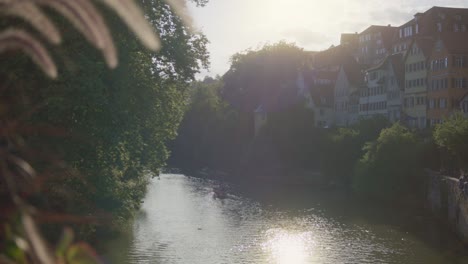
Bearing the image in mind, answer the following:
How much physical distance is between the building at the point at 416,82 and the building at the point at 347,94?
1521 centimetres

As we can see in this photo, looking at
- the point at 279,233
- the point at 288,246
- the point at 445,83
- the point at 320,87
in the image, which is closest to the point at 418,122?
the point at 445,83

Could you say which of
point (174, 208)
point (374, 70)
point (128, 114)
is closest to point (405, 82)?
point (374, 70)

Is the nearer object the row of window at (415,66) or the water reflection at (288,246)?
the water reflection at (288,246)

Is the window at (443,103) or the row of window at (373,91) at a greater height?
the row of window at (373,91)

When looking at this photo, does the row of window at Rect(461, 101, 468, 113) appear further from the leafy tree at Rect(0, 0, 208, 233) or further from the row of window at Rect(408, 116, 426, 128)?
the leafy tree at Rect(0, 0, 208, 233)

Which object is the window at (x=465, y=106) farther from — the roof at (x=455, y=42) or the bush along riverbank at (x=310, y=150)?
the bush along riverbank at (x=310, y=150)

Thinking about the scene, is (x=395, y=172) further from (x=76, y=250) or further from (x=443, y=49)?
(x=76, y=250)

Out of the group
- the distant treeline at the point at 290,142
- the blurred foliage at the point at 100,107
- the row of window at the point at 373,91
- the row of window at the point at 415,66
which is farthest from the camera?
the row of window at the point at 373,91

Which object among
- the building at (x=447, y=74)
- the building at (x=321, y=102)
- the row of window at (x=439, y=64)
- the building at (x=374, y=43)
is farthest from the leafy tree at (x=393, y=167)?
the building at (x=374, y=43)

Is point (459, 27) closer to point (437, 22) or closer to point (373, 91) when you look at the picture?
point (437, 22)

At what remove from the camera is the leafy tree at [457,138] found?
4644 cm

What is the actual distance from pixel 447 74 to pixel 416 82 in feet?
28.4

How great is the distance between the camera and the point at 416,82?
77.8 m

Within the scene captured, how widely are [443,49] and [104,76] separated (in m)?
54.4
